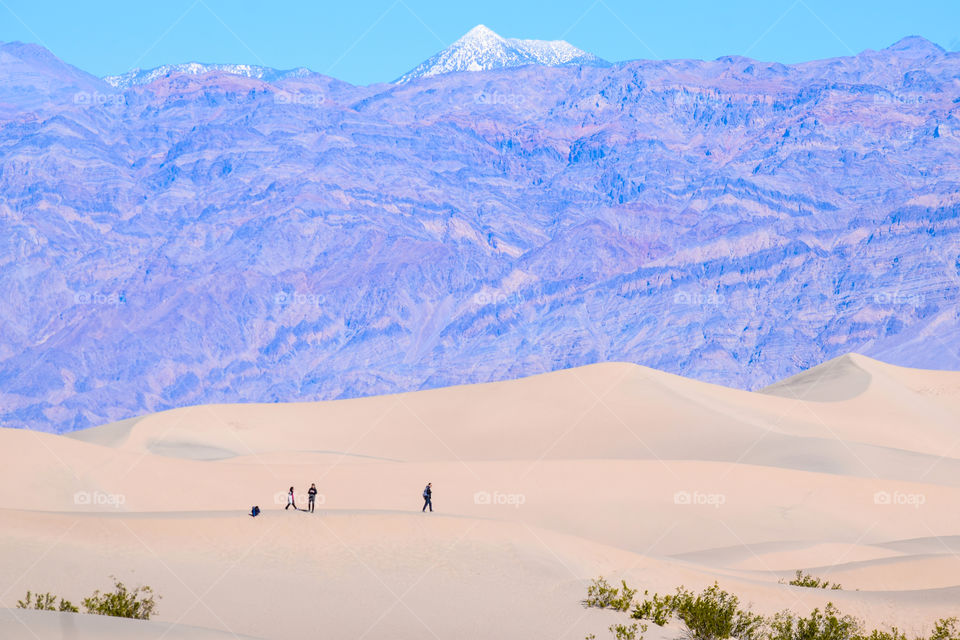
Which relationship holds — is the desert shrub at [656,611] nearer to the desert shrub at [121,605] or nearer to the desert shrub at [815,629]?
the desert shrub at [815,629]

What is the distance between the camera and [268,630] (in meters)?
17.5

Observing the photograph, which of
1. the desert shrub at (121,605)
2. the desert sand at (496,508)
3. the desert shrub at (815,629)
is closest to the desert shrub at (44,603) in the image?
the desert shrub at (121,605)

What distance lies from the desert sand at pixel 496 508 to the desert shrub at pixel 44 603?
520 millimetres

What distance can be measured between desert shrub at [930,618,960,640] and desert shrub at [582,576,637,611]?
4.20 meters

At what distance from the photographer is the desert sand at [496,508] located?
18.8 m

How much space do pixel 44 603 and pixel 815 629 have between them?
10341 mm

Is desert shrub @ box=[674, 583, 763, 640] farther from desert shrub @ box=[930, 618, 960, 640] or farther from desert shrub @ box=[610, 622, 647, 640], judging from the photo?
desert shrub @ box=[930, 618, 960, 640]

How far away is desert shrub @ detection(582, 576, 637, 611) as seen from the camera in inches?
737

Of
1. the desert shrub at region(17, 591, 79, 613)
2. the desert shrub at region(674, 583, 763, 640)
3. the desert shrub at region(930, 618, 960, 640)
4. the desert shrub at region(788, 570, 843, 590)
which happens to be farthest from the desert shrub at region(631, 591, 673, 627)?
the desert shrub at region(17, 591, 79, 613)

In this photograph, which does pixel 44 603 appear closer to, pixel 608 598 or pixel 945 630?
pixel 608 598

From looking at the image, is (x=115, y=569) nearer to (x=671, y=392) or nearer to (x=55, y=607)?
(x=55, y=607)

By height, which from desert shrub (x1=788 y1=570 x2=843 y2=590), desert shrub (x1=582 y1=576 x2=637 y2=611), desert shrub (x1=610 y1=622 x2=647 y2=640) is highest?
desert shrub (x1=788 y1=570 x2=843 y2=590)

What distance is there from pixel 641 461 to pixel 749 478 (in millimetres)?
3488

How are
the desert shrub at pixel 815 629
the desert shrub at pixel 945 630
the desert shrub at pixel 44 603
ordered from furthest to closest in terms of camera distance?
the desert shrub at pixel 945 630 < the desert shrub at pixel 815 629 < the desert shrub at pixel 44 603
